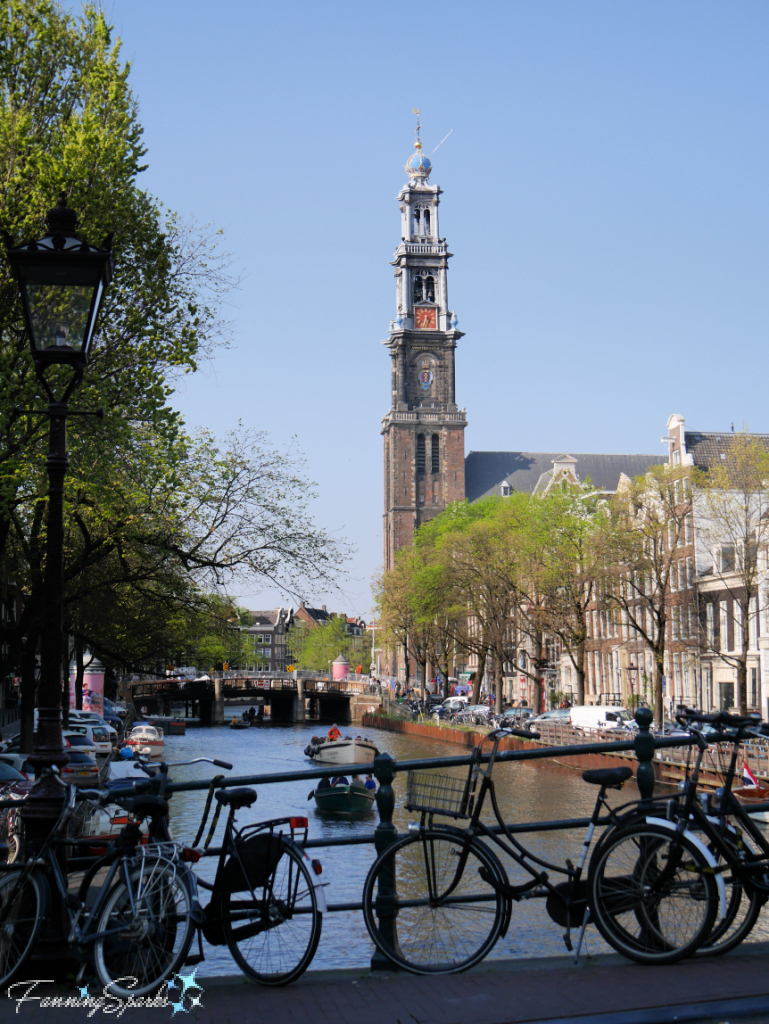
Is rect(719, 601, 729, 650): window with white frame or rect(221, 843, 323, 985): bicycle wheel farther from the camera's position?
rect(719, 601, 729, 650): window with white frame

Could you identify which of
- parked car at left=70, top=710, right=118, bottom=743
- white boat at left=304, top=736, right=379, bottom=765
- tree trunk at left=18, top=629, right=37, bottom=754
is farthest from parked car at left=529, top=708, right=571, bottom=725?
tree trunk at left=18, top=629, right=37, bottom=754

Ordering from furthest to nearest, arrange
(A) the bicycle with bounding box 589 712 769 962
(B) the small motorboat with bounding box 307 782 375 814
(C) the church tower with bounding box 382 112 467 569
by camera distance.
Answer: (C) the church tower with bounding box 382 112 467 569
(B) the small motorboat with bounding box 307 782 375 814
(A) the bicycle with bounding box 589 712 769 962

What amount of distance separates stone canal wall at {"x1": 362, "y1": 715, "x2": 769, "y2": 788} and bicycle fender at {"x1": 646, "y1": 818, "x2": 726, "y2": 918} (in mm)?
692

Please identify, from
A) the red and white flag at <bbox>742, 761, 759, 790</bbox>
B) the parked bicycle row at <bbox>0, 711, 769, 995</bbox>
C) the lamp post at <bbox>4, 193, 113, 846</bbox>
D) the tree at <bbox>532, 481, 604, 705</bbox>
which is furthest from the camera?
the tree at <bbox>532, 481, 604, 705</bbox>

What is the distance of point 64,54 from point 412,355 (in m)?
96.4

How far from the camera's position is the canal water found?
1426 cm

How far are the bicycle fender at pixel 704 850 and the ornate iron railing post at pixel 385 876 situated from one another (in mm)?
1452

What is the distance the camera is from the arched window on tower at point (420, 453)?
111 m

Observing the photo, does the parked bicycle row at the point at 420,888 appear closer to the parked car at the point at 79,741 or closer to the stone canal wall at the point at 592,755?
the stone canal wall at the point at 592,755

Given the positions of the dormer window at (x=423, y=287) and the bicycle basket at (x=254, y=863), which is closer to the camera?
the bicycle basket at (x=254, y=863)

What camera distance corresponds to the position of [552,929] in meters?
14.9

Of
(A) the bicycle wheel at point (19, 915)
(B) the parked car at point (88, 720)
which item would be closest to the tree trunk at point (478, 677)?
(B) the parked car at point (88, 720)

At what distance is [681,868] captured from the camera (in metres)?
5.98

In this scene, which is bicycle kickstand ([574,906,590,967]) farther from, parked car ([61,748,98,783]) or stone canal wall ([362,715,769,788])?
parked car ([61,748,98,783])
